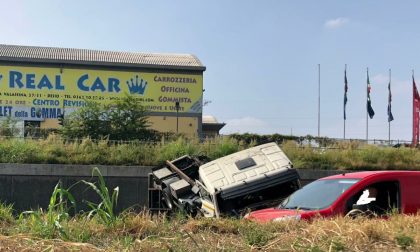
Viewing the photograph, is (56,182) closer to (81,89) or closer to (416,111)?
(81,89)

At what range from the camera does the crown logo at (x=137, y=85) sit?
44031mm

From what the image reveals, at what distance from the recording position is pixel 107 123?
103 ft

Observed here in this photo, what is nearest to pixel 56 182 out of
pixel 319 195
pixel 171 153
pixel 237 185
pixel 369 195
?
pixel 171 153

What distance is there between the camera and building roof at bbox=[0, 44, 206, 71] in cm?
4302

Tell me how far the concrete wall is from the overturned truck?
3.46m

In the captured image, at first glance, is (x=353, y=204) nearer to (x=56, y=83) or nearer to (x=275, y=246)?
(x=275, y=246)

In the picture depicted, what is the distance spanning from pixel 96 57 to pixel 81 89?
3.45 m

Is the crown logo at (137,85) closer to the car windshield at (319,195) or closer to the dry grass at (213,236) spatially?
the car windshield at (319,195)

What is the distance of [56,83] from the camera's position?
43.0 metres

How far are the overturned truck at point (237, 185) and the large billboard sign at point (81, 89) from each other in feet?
95.0

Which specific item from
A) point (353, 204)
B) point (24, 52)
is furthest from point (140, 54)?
point (353, 204)

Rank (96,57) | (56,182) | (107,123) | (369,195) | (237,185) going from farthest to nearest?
(96,57)
(107,123)
(56,182)
(237,185)
(369,195)

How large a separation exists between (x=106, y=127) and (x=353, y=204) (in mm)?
23729

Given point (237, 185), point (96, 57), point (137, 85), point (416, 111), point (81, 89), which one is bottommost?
point (237, 185)
